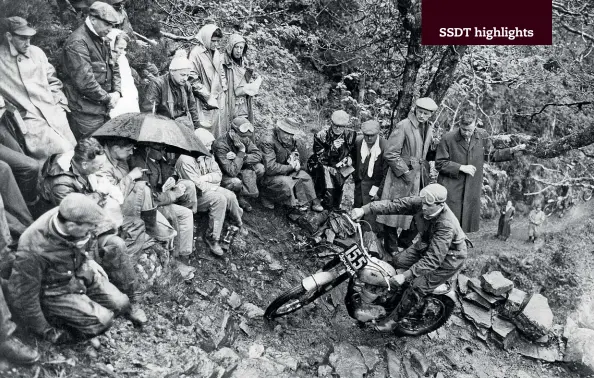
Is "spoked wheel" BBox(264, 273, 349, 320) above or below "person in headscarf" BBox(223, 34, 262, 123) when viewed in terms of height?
below

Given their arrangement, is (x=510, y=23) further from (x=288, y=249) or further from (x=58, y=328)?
(x=58, y=328)

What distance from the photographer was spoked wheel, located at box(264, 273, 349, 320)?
6.20 m

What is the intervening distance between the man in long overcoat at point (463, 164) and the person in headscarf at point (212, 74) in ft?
9.93

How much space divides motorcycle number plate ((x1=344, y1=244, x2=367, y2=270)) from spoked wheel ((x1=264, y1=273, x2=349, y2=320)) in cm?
33

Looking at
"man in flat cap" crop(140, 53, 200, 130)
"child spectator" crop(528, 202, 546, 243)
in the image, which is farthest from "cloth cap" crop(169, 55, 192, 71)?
"child spectator" crop(528, 202, 546, 243)

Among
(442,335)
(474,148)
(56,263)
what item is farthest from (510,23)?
(56,263)

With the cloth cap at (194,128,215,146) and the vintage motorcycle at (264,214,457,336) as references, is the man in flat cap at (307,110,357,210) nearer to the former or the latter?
the vintage motorcycle at (264,214,457,336)

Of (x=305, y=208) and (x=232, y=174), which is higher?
(x=232, y=174)

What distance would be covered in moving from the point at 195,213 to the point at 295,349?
2.02 meters

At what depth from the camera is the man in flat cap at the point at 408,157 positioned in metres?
7.29

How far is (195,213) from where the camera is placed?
691 centimetres

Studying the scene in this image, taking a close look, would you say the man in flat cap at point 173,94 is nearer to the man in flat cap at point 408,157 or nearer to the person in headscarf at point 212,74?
the person in headscarf at point 212,74

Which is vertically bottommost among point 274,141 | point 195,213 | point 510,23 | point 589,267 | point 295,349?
point 589,267

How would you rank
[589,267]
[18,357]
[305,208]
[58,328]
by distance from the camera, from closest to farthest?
[18,357] → [58,328] → [305,208] → [589,267]
